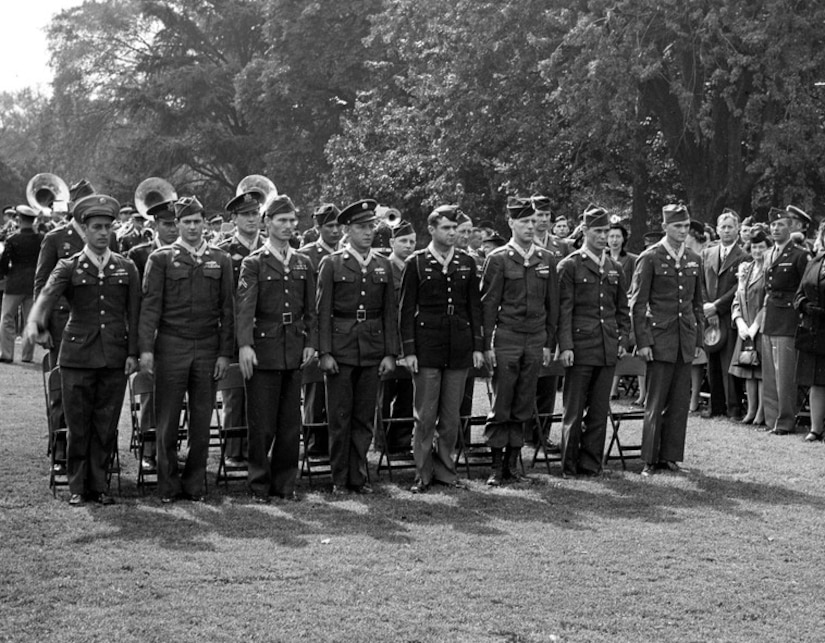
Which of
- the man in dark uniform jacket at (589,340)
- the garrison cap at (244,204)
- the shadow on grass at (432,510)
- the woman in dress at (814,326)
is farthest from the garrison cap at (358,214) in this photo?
the woman in dress at (814,326)

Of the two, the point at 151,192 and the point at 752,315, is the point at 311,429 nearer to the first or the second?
the point at 752,315

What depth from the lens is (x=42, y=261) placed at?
11.0m

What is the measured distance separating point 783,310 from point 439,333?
5.11m

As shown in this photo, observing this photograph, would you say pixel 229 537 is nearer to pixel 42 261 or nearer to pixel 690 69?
pixel 42 261

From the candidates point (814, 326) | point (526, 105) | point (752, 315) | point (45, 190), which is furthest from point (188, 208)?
point (526, 105)

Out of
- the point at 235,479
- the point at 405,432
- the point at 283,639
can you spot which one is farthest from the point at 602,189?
the point at 283,639

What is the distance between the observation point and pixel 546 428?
465 inches

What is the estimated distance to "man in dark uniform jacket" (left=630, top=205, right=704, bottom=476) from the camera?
35.8 ft

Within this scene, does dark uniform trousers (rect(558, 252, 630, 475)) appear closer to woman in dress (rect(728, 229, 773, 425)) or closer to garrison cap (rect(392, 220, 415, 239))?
garrison cap (rect(392, 220, 415, 239))

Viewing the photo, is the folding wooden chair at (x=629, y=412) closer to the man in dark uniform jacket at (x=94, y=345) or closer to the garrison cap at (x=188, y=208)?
the garrison cap at (x=188, y=208)

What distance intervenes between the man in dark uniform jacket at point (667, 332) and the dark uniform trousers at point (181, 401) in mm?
3786

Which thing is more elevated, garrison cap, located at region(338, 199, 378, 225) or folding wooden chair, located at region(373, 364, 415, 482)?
garrison cap, located at region(338, 199, 378, 225)

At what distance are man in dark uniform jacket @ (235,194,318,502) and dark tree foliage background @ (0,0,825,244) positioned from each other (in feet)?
48.9

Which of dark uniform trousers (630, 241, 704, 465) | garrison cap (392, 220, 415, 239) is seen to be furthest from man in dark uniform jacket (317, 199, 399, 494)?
dark uniform trousers (630, 241, 704, 465)
